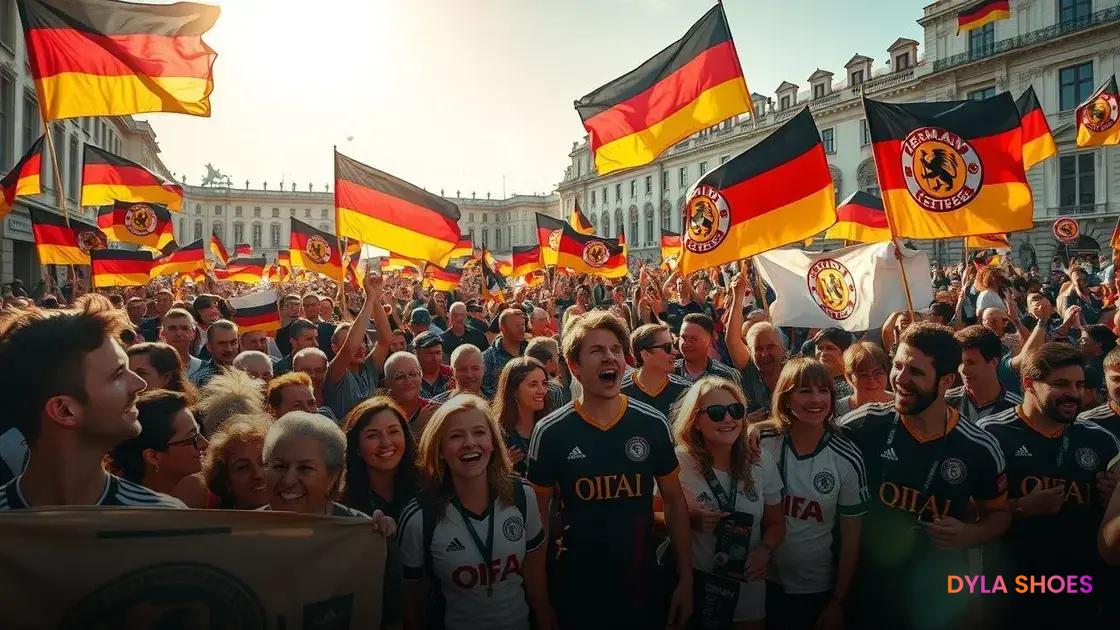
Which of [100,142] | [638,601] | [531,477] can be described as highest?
[100,142]

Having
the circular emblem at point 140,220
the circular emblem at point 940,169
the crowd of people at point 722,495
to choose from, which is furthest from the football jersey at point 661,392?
the circular emblem at point 140,220

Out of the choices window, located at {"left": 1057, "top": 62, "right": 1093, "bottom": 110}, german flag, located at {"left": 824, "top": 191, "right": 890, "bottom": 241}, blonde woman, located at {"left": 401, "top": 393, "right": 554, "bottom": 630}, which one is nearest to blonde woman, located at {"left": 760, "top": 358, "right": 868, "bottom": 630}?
blonde woman, located at {"left": 401, "top": 393, "right": 554, "bottom": 630}

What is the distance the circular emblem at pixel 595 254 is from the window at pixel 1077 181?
110 feet

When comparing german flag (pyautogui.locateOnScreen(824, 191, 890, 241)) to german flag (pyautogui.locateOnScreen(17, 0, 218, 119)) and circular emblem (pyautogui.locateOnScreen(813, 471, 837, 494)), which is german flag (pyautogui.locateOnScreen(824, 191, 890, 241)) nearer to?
circular emblem (pyautogui.locateOnScreen(813, 471, 837, 494))

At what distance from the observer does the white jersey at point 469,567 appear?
117 inches

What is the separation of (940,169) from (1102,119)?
10.4m

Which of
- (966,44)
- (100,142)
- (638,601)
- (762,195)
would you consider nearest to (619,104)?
(762,195)

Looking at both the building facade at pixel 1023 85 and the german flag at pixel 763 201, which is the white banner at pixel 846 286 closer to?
the german flag at pixel 763 201

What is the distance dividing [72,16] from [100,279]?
20.5 ft

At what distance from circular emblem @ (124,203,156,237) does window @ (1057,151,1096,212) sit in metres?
41.5

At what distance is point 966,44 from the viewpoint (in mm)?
39719

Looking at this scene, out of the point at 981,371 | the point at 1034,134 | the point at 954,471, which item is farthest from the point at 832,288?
the point at 1034,134

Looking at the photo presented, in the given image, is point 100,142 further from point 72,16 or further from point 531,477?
point 531,477

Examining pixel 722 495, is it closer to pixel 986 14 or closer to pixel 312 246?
pixel 312 246
